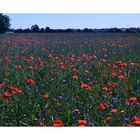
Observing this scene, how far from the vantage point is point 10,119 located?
3725mm

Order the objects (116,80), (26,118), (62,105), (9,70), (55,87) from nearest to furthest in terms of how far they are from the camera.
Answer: (26,118)
(62,105)
(55,87)
(116,80)
(9,70)

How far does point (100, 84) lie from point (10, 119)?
1381 millimetres

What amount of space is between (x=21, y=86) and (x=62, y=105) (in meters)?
1.01

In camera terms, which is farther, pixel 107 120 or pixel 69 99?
pixel 69 99

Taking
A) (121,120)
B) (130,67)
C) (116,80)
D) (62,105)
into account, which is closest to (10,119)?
(62,105)

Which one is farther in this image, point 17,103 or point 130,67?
point 130,67

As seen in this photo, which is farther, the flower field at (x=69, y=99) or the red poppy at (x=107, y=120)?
the flower field at (x=69, y=99)

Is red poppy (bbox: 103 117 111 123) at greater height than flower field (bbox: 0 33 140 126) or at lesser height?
greater

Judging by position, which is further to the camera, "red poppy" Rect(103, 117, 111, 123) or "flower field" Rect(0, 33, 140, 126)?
"flower field" Rect(0, 33, 140, 126)

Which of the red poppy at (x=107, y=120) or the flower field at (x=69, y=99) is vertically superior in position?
the red poppy at (x=107, y=120)
